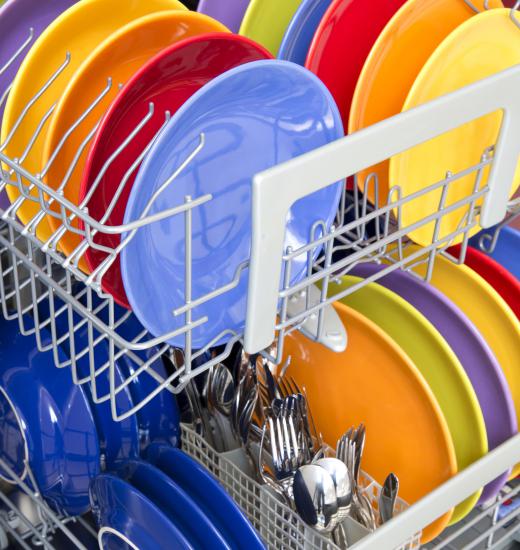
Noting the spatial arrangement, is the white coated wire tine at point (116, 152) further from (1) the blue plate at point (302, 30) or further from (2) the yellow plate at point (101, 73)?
(1) the blue plate at point (302, 30)

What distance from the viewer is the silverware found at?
875mm

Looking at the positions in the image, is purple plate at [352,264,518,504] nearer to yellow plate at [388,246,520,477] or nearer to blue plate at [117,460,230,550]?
yellow plate at [388,246,520,477]

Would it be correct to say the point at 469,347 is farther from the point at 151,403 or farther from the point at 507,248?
the point at 151,403

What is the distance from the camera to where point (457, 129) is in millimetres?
915

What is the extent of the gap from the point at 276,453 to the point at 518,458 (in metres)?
0.28

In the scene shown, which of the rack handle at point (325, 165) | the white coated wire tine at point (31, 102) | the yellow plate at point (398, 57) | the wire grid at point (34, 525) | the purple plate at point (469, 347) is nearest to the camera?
the rack handle at point (325, 165)

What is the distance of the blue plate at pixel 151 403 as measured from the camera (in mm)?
973

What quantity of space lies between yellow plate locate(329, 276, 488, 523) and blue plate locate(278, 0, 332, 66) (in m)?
0.25

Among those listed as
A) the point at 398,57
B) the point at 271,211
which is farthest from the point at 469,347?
the point at 271,211

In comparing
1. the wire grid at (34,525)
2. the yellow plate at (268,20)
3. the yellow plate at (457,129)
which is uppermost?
the yellow plate at (268,20)

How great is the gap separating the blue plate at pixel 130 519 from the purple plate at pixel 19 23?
41 cm

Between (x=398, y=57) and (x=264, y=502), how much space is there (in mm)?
493

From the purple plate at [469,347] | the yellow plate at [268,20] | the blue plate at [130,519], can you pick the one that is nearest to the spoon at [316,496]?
the blue plate at [130,519]

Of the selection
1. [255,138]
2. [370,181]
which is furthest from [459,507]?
[255,138]
